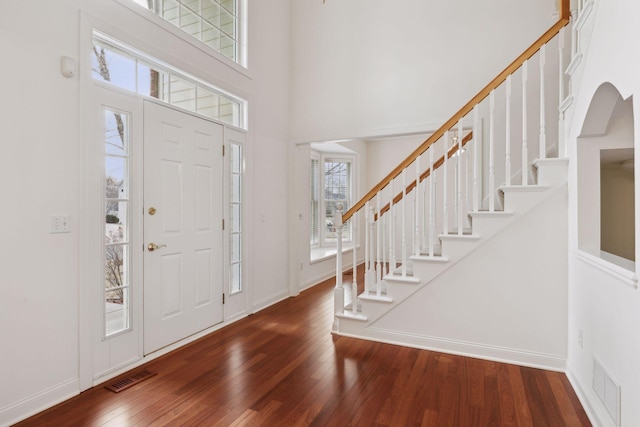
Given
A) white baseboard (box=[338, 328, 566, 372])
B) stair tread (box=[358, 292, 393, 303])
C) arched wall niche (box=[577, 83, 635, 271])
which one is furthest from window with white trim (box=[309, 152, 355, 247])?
arched wall niche (box=[577, 83, 635, 271])

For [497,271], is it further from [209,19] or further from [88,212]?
[209,19]

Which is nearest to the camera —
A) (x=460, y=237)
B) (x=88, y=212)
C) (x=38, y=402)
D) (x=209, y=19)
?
(x=38, y=402)

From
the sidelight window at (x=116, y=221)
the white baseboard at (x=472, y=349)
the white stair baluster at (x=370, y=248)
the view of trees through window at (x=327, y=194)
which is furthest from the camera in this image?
the view of trees through window at (x=327, y=194)

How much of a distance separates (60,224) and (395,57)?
12.1 feet

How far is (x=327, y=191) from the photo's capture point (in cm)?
687

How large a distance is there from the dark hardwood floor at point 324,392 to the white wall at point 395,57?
2489 millimetres

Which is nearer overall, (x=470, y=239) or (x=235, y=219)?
(x=470, y=239)

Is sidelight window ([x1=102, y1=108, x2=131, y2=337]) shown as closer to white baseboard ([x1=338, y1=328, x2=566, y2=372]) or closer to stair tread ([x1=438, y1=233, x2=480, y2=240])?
white baseboard ([x1=338, y1=328, x2=566, y2=372])

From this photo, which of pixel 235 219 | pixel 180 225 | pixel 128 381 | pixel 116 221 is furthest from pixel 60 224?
pixel 235 219

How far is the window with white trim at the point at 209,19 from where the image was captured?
10.1 ft

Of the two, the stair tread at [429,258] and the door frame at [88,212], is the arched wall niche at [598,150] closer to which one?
the stair tread at [429,258]

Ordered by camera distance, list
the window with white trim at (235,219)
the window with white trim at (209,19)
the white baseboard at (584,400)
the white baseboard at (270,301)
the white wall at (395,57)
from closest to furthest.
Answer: the white baseboard at (584,400) → the window with white trim at (209,19) → the white wall at (395,57) → the window with white trim at (235,219) → the white baseboard at (270,301)

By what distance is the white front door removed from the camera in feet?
9.36

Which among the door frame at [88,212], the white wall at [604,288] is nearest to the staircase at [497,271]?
the white wall at [604,288]
